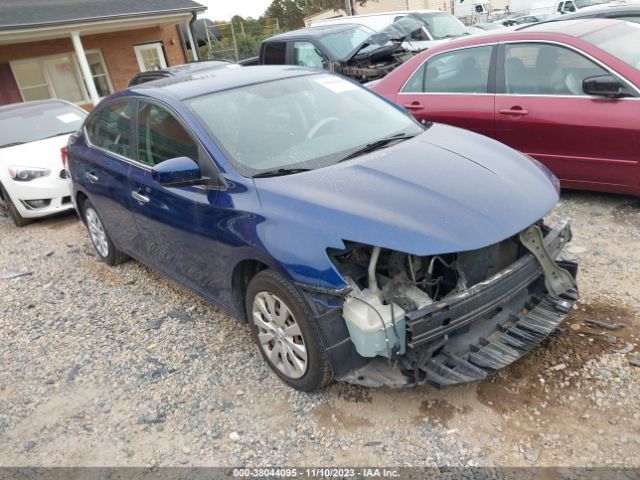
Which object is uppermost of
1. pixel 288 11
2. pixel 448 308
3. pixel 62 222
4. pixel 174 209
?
pixel 288 11

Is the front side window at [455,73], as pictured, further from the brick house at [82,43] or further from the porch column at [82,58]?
the brick house at [82,43]

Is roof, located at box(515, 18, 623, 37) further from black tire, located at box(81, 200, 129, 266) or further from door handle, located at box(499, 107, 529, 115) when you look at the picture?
black tire, located at box(81, 200, 129, 266)

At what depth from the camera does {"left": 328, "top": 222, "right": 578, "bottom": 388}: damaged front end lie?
2.38m

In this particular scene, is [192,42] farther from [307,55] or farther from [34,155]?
[34,155]

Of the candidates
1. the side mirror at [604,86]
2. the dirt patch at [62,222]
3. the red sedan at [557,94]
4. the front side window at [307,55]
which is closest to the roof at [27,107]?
the dirt patch at [62,222]

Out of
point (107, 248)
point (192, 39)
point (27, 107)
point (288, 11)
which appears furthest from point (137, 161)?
point (288, 11)

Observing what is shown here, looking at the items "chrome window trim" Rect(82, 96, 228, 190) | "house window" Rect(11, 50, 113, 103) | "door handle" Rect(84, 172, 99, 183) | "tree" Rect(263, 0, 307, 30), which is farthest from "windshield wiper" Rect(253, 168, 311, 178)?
"tree" Rect(263, 0, 307, 30)

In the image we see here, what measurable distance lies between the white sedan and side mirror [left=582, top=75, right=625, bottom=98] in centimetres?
546

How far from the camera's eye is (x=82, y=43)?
584 inches

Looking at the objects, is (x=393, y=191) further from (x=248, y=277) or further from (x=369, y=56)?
(x=369, y=56)

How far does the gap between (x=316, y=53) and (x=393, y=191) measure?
21.3 ft

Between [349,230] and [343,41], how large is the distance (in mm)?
7105

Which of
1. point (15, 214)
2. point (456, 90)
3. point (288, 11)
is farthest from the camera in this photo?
point (288, 11)

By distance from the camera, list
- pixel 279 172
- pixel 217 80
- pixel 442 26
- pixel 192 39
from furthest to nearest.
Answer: pixel 192 39 → pixel 442 26 → pixel 217 80 → pixel 279 172
